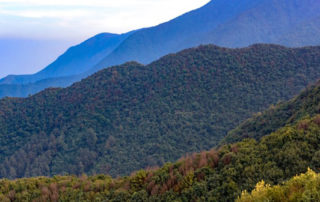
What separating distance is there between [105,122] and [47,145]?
11586mm

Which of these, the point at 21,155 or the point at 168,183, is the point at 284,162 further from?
the point at 21,155

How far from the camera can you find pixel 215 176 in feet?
42.3

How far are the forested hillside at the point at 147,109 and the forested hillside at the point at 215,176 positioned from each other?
2439 cm

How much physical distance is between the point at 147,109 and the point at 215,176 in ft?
132

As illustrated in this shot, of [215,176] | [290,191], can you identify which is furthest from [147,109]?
[290,191]

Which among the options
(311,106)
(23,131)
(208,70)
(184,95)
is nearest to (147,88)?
(184,95)

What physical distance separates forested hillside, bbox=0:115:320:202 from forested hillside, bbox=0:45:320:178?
24390mm

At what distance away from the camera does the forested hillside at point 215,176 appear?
38.7ft

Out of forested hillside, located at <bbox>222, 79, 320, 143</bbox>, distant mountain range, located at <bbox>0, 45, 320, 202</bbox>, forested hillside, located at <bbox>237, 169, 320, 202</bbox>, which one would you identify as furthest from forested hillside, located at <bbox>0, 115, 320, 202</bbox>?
forested hillside, located at <bbox>222, 79, 320, 143</bbox>

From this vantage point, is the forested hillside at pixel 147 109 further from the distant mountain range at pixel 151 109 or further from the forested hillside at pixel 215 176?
the forested hillside at pixel 215 176

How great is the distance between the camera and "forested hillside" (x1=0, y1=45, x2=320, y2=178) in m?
45.3

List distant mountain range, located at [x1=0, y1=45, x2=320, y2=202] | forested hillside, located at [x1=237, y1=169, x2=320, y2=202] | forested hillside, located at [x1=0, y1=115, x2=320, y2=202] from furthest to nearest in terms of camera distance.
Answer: distant mountain range, located at [x1=0, y1=45, x2=320, y2=202], forested hillside, located at [x1=0, y1=115, x2=320, y2=202], forested hillside, located at [x1=237, y1=169, x2=320, y2=202]

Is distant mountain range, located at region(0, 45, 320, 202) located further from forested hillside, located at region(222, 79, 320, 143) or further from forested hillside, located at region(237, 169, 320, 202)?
forested hillside, located at region(237, 169, 320, 202)

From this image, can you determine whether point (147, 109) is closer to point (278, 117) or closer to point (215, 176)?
point (278, 117)
